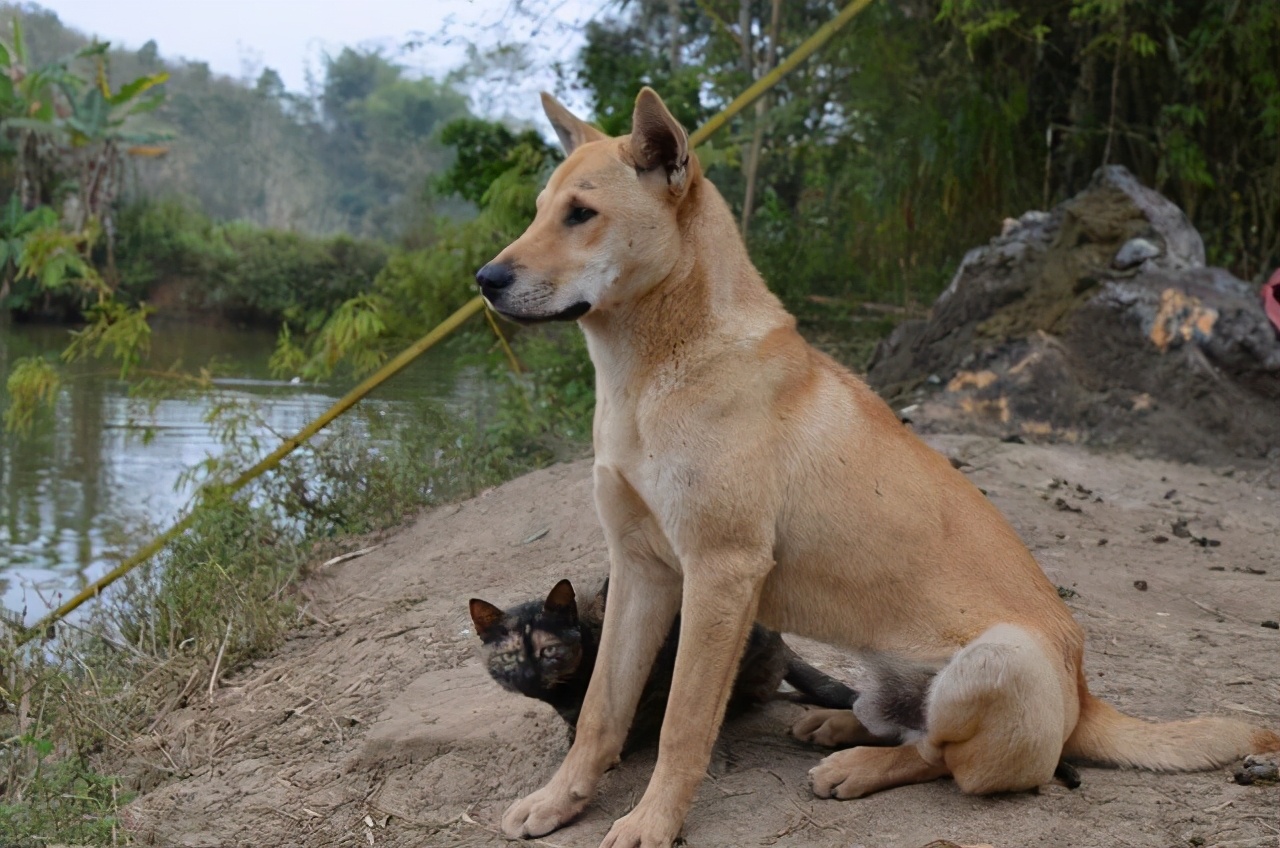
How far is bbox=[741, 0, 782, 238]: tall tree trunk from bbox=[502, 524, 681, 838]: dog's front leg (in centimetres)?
620

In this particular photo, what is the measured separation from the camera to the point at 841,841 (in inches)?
109

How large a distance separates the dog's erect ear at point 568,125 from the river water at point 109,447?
3.34 m

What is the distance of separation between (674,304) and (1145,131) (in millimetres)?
7528

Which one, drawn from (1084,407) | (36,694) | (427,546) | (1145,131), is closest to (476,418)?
(427,546)

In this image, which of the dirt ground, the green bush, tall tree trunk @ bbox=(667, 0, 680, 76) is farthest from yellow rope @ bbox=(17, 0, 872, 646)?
tall tree trunk @ bbox=(667, 0, 680, 76)

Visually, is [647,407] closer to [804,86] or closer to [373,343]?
[373,343]

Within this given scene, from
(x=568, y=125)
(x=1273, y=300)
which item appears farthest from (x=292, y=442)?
(x=1273, y=300)

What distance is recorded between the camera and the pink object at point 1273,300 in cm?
722

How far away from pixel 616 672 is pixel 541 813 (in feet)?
1.35

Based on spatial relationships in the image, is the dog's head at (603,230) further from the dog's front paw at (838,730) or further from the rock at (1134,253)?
the rock at (1134,253)

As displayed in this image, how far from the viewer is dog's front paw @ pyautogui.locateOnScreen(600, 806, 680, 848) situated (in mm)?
2754

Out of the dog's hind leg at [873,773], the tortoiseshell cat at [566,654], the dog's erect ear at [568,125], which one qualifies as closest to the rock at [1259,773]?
the dog's hind leg at [873,773]

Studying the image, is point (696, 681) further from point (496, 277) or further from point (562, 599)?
point (496, 277)

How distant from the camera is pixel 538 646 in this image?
329 centimetres
